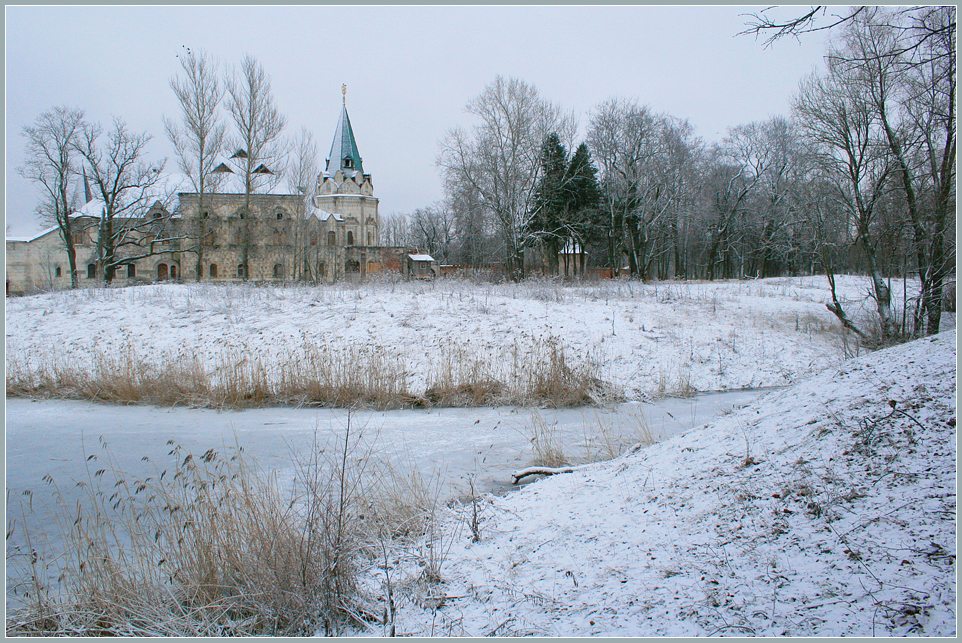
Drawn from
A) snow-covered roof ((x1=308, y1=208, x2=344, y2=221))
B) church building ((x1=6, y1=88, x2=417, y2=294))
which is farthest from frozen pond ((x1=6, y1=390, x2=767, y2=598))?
snow-covered roof ((x1=308, y1=208, x2=344, y2=221))

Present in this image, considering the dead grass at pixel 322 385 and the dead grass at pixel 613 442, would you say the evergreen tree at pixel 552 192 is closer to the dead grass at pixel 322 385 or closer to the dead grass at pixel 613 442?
the dead grass at pixel 322 385

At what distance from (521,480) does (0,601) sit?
4.02 metres

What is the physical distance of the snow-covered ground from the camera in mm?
12062

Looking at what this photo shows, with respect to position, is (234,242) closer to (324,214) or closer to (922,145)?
(324,214)

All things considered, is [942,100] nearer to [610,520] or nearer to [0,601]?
[610,520]

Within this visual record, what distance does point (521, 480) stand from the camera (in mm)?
5598

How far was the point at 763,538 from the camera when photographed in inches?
106

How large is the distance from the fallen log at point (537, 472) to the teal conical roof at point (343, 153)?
202ft

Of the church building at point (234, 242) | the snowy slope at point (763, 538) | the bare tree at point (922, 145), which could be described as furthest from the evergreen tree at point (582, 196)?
the snowy slope at point (763, 538)

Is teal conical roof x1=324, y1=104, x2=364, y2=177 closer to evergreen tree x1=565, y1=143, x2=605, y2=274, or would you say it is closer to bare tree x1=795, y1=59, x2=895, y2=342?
evergreen tree x1=565, y1=143, x2=605, y2=274

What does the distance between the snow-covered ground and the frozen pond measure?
1836mm

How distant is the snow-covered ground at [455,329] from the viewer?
39.6ft

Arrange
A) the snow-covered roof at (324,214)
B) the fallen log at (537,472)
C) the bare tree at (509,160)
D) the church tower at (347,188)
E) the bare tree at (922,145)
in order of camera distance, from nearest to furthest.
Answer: the fallen log at (537,472)
the bare tree at (922,145)
the bare tree at (509,160)
the snow-covered roof at (324,214)
the church tower at (347,188)

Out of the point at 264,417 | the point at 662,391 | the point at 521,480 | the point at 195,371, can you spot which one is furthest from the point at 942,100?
the point at 195,371
